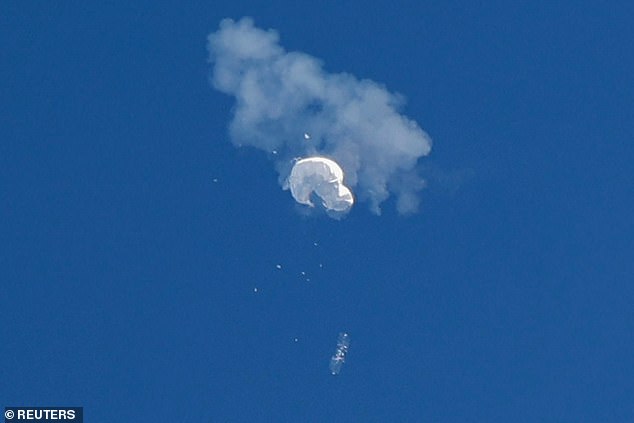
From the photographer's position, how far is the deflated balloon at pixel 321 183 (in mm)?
15977

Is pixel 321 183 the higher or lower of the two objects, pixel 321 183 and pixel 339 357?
the higher

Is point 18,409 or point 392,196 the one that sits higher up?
point 392,196

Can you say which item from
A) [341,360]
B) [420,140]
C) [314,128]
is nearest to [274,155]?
[314,128]

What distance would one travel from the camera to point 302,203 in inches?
651

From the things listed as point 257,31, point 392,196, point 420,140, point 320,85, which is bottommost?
point 392,196

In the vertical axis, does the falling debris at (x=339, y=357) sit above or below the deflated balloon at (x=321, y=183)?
below

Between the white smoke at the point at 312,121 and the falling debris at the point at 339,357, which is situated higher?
the white smoke at the point at 312,121

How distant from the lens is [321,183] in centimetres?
1598

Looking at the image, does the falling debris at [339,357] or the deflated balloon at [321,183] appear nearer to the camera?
the deflated balloon at [321,183]

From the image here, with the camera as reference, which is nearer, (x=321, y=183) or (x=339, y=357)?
(x=321, y=183)

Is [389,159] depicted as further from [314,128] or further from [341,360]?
[341,360]

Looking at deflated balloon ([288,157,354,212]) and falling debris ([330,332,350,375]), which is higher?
deflated balloon ([288,157,354,212])

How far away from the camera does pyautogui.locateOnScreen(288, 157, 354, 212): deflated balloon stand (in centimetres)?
1598

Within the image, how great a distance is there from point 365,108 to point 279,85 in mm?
2278
